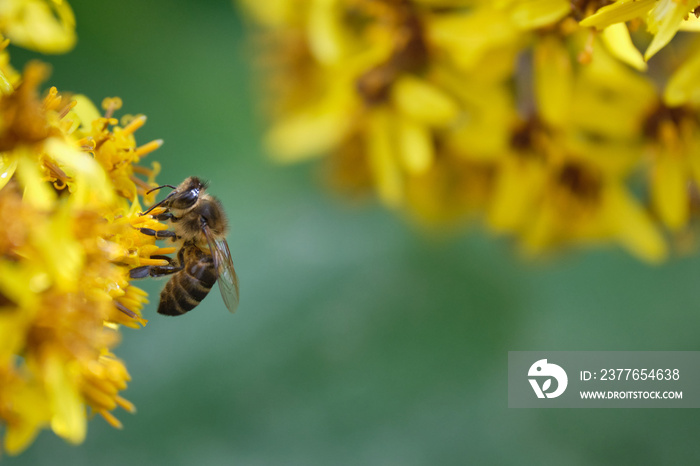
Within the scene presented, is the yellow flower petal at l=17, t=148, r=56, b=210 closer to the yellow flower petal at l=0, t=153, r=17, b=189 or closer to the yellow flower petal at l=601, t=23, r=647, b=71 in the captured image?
the yellow flower petal at l=0, t=153, r=17, b=189

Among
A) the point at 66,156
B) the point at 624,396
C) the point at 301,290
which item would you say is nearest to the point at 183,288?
the point at 66,156

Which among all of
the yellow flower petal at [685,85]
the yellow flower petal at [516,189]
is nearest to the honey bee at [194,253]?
the yellow flower petal at [516,189]

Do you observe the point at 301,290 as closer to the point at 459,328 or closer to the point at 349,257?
the point at 349,257

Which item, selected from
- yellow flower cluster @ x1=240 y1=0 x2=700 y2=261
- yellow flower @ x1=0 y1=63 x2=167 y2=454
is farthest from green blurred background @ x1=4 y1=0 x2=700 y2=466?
yellow flower @ x1=0 y1=63 x2=167 y2=454

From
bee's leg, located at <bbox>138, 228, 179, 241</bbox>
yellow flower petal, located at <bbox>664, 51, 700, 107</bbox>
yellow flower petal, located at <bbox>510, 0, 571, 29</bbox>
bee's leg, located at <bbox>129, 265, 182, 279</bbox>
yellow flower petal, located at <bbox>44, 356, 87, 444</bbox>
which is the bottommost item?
yellow flower petal, located at <bbox>44, 356, 87, 444</bbox>

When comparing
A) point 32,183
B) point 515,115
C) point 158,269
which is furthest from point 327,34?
point 32,183

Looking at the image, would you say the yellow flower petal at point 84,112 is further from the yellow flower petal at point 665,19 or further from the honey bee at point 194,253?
the yellow flower petal at point 665,19
